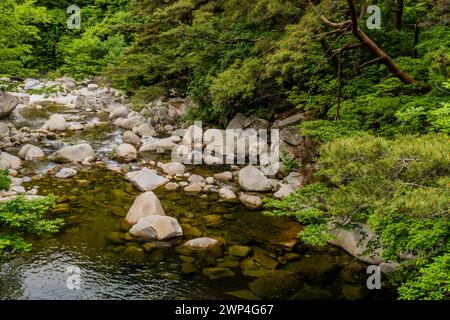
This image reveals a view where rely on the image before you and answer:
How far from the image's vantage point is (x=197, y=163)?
40.6 ft

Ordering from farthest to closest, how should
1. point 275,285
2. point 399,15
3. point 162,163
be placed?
point 162,163 < point 399,15 < point 275,285

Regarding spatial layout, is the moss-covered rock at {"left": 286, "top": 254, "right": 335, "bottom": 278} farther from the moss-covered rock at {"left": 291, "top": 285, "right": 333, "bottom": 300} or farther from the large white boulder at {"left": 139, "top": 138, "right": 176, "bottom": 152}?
the large white boulder at {"left": 139, "top": 138, "right": 176, "bottom": 152}

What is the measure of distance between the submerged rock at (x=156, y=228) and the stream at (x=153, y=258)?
21 cm

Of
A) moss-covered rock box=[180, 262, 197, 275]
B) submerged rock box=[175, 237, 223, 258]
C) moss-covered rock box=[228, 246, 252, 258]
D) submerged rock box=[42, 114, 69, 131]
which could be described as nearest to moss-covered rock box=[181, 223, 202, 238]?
submerged rock box=[175, 237, 223, 258]

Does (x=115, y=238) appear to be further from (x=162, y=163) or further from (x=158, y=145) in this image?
(x=158, y=145)

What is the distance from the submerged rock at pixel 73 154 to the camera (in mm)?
11812

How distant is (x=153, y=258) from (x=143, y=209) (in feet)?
4.83

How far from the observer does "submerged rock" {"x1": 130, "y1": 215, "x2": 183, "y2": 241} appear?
7.50 metres

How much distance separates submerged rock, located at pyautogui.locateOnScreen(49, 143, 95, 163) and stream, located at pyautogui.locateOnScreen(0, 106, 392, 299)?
167cm

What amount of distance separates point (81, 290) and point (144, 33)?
11900 millimetres

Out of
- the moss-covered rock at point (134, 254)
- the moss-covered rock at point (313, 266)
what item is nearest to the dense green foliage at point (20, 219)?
the moss-covered rock at point (134, 254)

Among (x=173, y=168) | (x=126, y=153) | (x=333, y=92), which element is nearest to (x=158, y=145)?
(x=126, y=153)

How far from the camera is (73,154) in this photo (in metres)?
12.0
